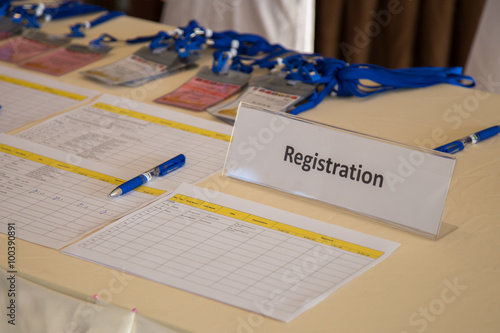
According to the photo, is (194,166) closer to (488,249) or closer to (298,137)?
(298,137)

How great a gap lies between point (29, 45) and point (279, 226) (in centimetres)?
100

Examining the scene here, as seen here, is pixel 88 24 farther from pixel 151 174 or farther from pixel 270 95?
pixel 151 174

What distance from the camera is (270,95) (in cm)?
127

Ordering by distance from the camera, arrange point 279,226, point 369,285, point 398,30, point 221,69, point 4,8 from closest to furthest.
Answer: point 369,285 < point 279,226 < point 221,69 < point 4,8 < point 398,30

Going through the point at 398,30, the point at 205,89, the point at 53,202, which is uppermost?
the point at 398,30

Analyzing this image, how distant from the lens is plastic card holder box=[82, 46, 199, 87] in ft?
4.48

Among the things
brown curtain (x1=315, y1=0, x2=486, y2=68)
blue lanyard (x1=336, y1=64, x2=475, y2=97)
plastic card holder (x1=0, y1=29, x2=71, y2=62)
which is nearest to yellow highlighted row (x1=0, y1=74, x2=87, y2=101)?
plastic card holder (x1=0, y1=29, x2=71, y2=62)

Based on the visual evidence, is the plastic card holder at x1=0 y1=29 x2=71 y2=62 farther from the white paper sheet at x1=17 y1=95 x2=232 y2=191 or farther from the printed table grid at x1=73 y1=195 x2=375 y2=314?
the printed table grid at x1=73 y1=195 x2=375 y2=314

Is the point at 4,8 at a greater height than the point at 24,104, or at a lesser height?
greater

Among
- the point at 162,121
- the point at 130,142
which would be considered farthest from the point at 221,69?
the point at 130,142

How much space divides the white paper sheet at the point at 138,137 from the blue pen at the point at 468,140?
1.33ft

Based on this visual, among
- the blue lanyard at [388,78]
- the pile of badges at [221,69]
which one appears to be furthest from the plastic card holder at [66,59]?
the blue lanyard at [388,78]

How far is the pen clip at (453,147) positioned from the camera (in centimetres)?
109

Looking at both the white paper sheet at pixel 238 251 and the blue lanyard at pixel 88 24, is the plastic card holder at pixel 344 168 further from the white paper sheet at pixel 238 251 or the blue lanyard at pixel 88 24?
the blue lanyard at pixel 88 24
